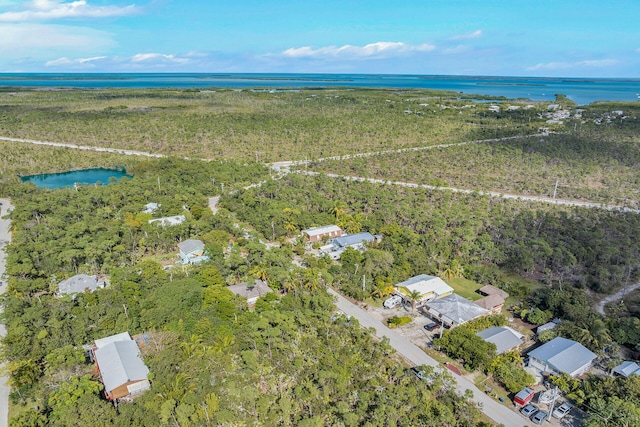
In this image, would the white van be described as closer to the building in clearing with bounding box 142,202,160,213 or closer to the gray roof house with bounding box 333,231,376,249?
the gray roof house with bounding box 333,231,376,249

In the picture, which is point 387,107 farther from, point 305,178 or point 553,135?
point 305,178

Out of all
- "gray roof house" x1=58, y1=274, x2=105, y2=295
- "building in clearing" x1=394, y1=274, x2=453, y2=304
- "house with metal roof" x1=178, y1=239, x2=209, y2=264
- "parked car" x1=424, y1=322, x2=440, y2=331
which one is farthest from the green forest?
"parked car" x1=424, y1=322, x2=440, y2=331

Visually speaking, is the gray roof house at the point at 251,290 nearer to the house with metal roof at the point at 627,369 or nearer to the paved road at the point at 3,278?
the paved road at the point at 3,278

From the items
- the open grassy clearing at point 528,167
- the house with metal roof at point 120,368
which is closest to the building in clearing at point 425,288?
the house with metal roof at point 120,368

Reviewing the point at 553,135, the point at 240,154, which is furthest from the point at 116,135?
the point at 553,135

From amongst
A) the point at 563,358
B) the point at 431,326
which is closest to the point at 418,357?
the point at 431,326

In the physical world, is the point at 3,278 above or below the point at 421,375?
above

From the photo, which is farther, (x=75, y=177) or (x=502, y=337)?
(x=75, y=177)

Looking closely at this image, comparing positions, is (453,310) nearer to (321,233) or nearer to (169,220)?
(321,233)
